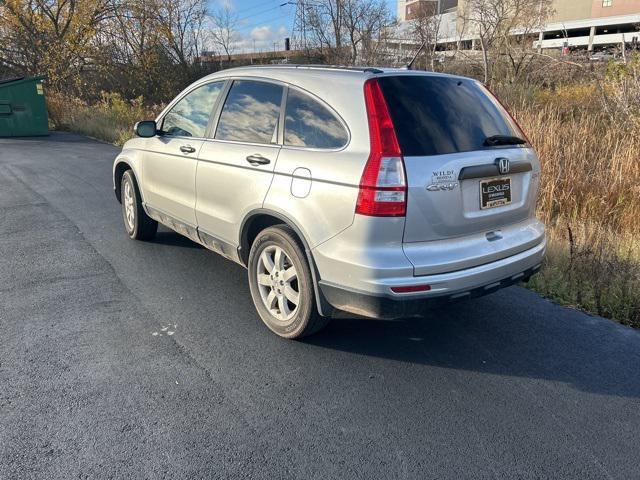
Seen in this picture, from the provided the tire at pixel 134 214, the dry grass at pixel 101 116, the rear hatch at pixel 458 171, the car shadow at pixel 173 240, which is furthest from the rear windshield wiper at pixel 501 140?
the dry grass at pixel 101 116

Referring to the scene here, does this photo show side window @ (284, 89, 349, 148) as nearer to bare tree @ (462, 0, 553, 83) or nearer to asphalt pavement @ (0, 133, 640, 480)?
asphalt pavement @ (0, 133, 640, 480)

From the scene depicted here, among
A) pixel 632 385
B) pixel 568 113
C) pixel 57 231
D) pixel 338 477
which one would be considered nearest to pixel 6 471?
pixel 338 477

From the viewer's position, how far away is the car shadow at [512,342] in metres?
3.16

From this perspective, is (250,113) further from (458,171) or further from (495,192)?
(495,192)

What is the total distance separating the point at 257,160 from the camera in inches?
137

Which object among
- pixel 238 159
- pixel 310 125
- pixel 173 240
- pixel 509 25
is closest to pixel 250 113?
pixel 238 159

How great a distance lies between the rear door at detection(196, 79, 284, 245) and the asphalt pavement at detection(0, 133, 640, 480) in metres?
0.75

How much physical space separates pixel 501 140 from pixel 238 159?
1851 mm

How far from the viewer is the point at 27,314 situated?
12.6ft

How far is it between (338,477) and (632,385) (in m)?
1.97

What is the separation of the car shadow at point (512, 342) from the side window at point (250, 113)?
154cm

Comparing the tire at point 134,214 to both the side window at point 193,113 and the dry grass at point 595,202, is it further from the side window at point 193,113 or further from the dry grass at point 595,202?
the dry grass at point 595,202

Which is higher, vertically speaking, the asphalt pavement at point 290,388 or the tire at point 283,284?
the tire at point 283,284

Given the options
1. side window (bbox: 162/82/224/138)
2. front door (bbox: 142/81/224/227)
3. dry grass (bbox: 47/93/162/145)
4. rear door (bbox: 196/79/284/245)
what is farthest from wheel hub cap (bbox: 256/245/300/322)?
dry grass (bbox: 47/93/162/145)
